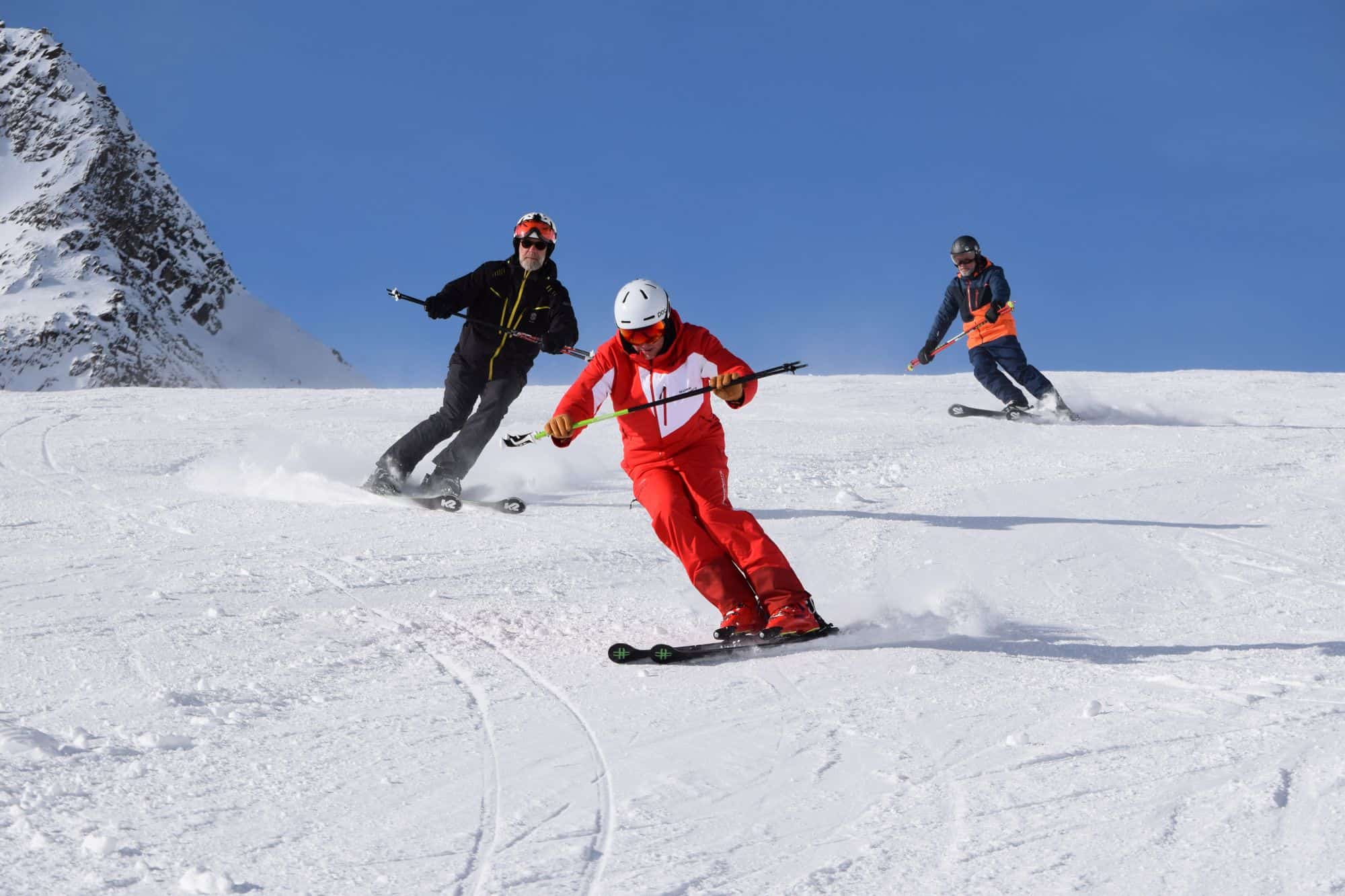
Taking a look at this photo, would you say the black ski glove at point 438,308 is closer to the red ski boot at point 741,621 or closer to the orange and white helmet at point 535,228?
the orange and white helmet at point 535,228

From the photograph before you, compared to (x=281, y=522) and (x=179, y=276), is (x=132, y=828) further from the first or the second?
(x=179, y=276)

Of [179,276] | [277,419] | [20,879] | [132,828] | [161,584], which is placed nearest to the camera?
[20,879]

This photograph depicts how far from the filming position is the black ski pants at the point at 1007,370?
480 inches

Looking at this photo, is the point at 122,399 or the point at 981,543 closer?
the point at 981,543

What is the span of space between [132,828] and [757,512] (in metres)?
5.46

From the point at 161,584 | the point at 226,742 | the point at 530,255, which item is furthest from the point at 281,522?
the point at 226,742

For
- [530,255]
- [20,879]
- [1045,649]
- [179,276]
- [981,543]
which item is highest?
[179,276]

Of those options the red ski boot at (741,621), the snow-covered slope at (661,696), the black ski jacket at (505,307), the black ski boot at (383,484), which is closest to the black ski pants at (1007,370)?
the snow-covered slope at (661,696)

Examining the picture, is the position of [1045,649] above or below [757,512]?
below

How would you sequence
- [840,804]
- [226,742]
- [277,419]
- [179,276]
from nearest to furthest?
1. [840,804]
2. [226,742]
3. [277,419]
4. [179,276]

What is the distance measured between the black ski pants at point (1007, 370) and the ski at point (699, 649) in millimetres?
8209

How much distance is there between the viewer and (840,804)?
2.97 meters

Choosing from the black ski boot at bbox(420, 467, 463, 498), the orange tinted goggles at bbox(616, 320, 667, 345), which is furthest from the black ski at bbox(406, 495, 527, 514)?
the orange tinted goggles at bbox(616, 320, 667, 345)

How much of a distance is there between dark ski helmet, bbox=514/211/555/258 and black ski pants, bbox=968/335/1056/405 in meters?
5.81
